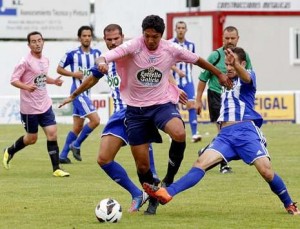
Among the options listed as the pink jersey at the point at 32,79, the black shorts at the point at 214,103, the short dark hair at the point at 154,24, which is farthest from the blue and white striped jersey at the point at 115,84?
the black shorts at the point at 214,103

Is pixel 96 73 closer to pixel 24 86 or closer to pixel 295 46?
pixel 24 86

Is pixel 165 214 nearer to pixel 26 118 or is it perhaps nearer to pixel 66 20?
pixel 26 118

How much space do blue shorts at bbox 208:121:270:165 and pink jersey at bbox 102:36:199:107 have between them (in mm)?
695

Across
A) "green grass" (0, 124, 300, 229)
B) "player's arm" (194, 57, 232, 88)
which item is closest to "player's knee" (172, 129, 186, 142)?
"player's arm" (194, 57, 232, 88)

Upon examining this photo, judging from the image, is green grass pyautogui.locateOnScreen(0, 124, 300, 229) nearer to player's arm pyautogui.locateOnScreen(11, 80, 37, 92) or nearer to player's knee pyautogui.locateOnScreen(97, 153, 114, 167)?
player's knee pyautogui.locateOnScreen(97, 153, 114, 167)

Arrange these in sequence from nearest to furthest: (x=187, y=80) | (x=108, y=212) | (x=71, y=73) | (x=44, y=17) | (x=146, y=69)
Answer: (x=108, y=212) → (x=146, y=69) → (x=71, y=73) → (x=187, y=80) → (x=44, y=17)

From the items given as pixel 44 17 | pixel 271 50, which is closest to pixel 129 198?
pixel 271 50

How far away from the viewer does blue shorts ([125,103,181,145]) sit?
1168 centimetres

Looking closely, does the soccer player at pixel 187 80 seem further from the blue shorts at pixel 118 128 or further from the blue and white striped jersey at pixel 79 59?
the blue shorts at pixel 118 128

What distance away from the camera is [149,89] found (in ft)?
38.5

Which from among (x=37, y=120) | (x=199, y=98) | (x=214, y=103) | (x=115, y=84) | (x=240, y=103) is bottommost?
(x=37, y=120)

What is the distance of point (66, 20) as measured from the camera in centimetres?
4478

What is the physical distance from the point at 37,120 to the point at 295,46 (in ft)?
69.6

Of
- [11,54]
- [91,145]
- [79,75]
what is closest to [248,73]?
[79,75]
